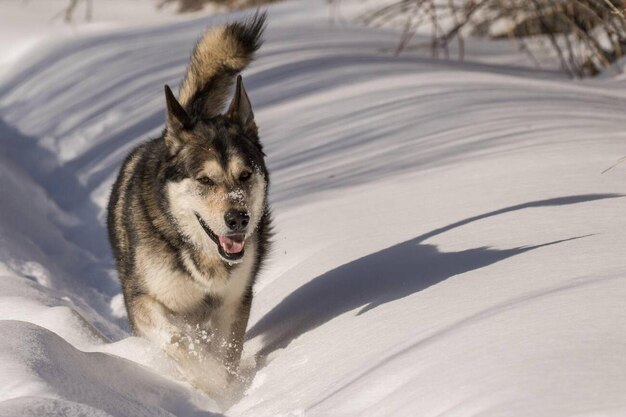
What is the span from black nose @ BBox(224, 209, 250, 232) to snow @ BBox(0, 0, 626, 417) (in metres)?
0.58

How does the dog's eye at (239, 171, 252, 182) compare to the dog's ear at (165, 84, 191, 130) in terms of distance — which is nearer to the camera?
the dog's eye at (239, 171, 252, 182)

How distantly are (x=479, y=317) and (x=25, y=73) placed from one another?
1100 centimetres

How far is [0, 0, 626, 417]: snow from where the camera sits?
3512mm

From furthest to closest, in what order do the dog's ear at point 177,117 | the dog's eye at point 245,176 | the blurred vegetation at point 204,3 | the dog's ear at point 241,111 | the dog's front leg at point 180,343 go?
the blurred vegetation at point 204,3 < the dog's ear at point 241,111 < the dog's ear at point 177,117 < the dog's eye at point 245,176 < the dog's front leg at point 180,343

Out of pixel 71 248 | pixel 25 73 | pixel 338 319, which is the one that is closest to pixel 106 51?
pixel 25 73

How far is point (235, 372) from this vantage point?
16.3 feet

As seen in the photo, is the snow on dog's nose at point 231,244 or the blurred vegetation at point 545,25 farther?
A: the blurred vegetation at point 545,25

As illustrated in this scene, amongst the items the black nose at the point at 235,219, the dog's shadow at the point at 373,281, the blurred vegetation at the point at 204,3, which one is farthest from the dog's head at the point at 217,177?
the blurred vegetation at the point at 204,3

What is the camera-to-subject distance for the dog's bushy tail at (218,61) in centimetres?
568

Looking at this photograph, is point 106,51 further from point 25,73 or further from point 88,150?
point 88,150

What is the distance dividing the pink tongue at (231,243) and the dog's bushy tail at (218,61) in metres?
0.89

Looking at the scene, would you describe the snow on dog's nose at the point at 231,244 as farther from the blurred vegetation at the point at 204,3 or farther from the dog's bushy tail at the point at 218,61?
the blurred vegetation at the point at 204,3

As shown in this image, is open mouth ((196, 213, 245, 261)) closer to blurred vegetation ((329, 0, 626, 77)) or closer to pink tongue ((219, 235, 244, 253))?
pink tongue ((219, 235, 244, 253))

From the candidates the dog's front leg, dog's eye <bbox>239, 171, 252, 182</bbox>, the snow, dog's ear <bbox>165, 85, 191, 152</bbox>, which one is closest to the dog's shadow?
the snow
